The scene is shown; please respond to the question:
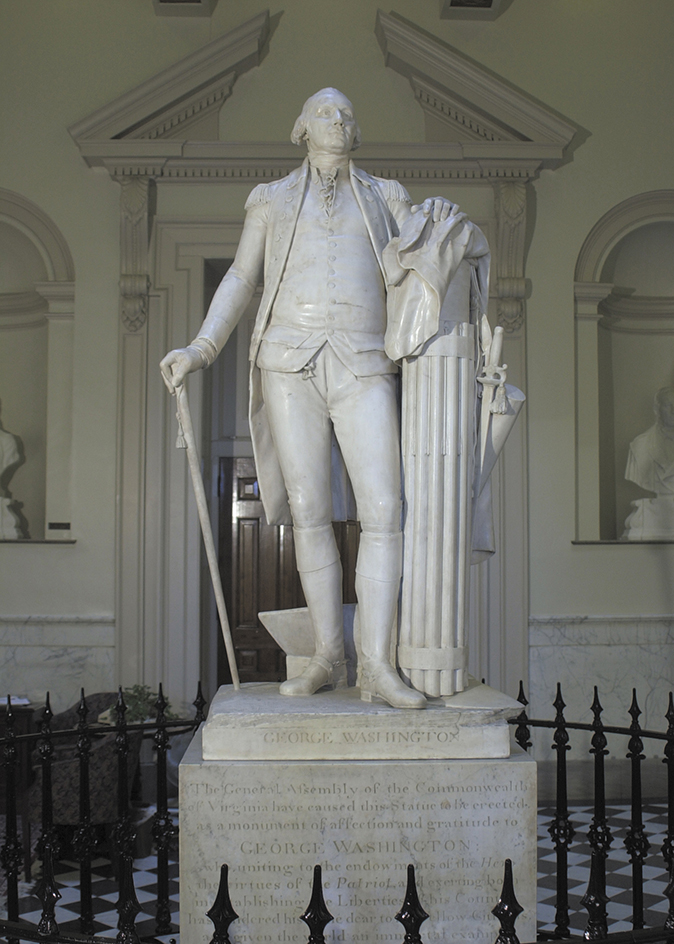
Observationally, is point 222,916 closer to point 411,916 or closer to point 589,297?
point 411,916

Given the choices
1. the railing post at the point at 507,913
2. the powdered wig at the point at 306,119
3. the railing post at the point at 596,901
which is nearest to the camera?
the railing post at the point at 507,913

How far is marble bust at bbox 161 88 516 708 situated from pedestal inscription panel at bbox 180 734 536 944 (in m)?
0.31

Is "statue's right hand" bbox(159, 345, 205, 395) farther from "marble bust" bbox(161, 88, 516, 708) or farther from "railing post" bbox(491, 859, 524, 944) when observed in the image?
"railing post" bbox(491, 859, 524, 944)

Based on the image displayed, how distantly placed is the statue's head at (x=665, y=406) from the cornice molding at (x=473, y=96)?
1.98m

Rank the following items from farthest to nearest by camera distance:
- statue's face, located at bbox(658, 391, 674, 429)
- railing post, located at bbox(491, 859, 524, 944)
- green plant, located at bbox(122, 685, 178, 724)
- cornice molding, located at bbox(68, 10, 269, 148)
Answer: statue's face, located at bbox(658, 391, 674, 429) → cornice molding, located at bbox(68, 10, 269, 148) → green plant, located at bbox(122, 685, 178, 724) → railing post, located at bbox(491, 859, 524, 944)

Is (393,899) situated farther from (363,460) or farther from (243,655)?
(243,655)

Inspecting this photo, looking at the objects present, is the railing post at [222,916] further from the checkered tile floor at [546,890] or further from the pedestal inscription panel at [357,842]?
the checkered tile floor at [546,890]

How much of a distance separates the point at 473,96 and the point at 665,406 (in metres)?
2.78

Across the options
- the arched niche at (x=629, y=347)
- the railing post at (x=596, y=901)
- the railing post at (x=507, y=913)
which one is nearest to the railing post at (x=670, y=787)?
the railing post at (x=596, y=901)

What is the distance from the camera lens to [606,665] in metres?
6.96

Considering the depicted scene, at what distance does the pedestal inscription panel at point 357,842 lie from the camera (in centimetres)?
275

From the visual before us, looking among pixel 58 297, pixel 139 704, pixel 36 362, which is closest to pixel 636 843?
pixel 139 704

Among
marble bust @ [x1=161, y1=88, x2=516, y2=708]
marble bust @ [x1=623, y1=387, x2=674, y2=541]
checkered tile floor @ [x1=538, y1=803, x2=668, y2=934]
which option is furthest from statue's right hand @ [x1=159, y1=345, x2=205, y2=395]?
marble bust @ [x1=623, y1=387, x2=674, y2=541]

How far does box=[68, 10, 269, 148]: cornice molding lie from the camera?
6.84m
